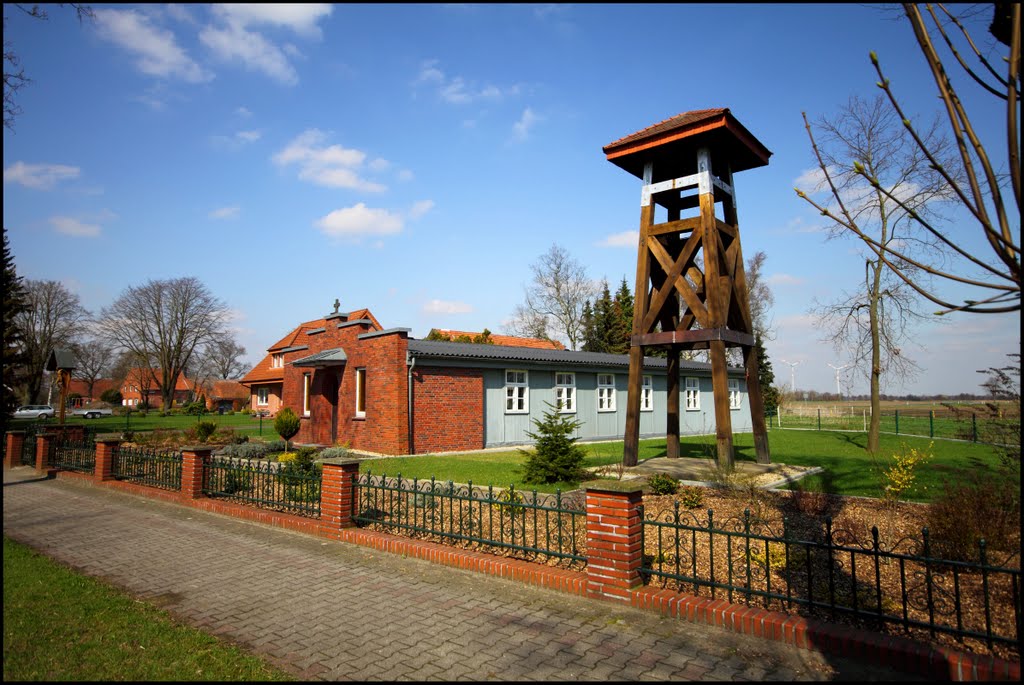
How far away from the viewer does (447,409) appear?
61.5 feet

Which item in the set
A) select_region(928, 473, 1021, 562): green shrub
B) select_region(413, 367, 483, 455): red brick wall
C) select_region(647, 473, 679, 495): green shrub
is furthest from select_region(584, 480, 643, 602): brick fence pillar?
select_region(413, 367, 483, 455): red brick wall

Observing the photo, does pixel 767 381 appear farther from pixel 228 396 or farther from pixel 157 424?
pixel 228 396

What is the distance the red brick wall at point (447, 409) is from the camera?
18.2 metres

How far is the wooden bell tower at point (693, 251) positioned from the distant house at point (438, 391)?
422 cm

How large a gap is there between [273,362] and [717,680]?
49.4m

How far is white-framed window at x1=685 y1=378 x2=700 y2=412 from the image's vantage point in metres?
27.1

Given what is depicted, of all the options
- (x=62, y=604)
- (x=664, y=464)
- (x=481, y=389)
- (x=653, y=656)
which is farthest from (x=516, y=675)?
(x=481, y=389)

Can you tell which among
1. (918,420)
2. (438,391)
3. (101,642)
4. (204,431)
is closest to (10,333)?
(204,431)

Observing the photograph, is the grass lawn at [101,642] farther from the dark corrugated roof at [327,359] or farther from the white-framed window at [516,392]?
the white-framed window at [516,392]

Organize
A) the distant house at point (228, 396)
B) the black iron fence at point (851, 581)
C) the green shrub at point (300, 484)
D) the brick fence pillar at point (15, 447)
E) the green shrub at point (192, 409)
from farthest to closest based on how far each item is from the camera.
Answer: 1. the distant house at point (228, 396)
2. the green shrub at point (192, 409)
3. the brick fence pillar at point (15, 447)
4. the green shrub at point (300, 484)
5. the black iron fence at point (851, 581)

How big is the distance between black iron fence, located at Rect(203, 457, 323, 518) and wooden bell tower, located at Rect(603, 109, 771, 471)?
669cm

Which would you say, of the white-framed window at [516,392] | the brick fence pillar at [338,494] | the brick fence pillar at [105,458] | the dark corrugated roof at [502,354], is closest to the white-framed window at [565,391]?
the dark corrugated roof at [502,354]

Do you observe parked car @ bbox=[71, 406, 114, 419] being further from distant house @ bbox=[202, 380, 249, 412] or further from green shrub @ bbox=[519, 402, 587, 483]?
green shrub @ bbox=[519, 402, 587, 483]

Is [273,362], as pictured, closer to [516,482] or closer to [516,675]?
[516,482]
